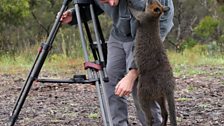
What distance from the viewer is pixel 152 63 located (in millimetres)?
3227

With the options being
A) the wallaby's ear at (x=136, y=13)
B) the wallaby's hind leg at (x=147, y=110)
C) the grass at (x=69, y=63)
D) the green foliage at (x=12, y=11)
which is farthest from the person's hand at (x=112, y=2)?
the green foliage at (x=12, y=11)

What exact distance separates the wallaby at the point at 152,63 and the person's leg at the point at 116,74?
0.42 meters

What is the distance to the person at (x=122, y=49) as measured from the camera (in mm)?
3262

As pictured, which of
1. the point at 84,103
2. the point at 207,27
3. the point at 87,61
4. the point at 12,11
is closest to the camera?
the point at 87,61

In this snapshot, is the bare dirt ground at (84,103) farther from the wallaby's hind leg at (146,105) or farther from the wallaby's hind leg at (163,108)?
the wallaby's hind leg at (146,105)

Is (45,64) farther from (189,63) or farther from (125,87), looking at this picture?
(125,87)

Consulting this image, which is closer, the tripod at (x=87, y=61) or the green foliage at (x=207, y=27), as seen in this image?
the tripod at (x=87, y=61)

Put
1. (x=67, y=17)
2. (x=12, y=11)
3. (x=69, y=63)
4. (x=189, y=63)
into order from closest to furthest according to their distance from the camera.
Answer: (x=67, y=17) → (x=189, y=63) → (x=69, y=63) → (x=12, y=11)

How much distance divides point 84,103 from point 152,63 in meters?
2.88

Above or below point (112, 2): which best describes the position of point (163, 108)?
below

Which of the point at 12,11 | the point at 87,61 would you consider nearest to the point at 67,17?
the point at 87,61

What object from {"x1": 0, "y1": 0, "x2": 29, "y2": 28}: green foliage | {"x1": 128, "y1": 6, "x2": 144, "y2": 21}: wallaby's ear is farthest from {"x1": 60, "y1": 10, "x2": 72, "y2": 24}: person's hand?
{"x1": 0, "y1": 0, "x2": 29, "y2": 28}: green foliage

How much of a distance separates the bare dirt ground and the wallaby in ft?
5.22

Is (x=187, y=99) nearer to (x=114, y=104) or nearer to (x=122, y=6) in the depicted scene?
(x=114, y=104)
